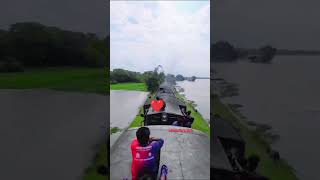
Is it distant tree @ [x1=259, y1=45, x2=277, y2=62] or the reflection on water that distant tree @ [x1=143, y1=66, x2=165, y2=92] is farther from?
distant tree @ [x1=259, y1=45, x2=277, y2=62]

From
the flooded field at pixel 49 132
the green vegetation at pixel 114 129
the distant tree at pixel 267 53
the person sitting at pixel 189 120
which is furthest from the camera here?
Answer: the person sitting at pixel 189 120

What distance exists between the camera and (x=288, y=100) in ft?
8.96

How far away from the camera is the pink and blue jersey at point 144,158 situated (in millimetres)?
2791

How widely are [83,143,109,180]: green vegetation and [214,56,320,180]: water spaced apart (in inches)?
45.6

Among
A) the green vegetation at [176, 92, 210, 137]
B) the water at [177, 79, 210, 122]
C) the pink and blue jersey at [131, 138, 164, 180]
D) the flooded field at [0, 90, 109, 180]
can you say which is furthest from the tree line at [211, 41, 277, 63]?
the flooded field at [0, 90, 109, 180]

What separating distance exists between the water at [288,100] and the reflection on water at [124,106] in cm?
77

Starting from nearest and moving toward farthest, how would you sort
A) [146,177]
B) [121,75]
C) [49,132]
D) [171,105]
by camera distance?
[49,132]
[146,177]
[121,75]
[171,105]

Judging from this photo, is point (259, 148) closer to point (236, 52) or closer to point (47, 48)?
point (236, 52)

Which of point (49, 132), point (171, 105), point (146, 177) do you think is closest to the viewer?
point (49, 132)

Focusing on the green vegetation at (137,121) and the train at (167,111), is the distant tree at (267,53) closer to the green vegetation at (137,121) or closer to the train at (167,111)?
the train at (167,111)

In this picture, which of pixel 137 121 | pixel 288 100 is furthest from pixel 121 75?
pixel 288 100

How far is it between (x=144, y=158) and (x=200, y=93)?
0.73 meters

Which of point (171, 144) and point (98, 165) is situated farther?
point (171, 144)

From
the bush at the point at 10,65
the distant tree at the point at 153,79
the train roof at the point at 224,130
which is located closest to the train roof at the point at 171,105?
the distant tree at the point at 153,79
